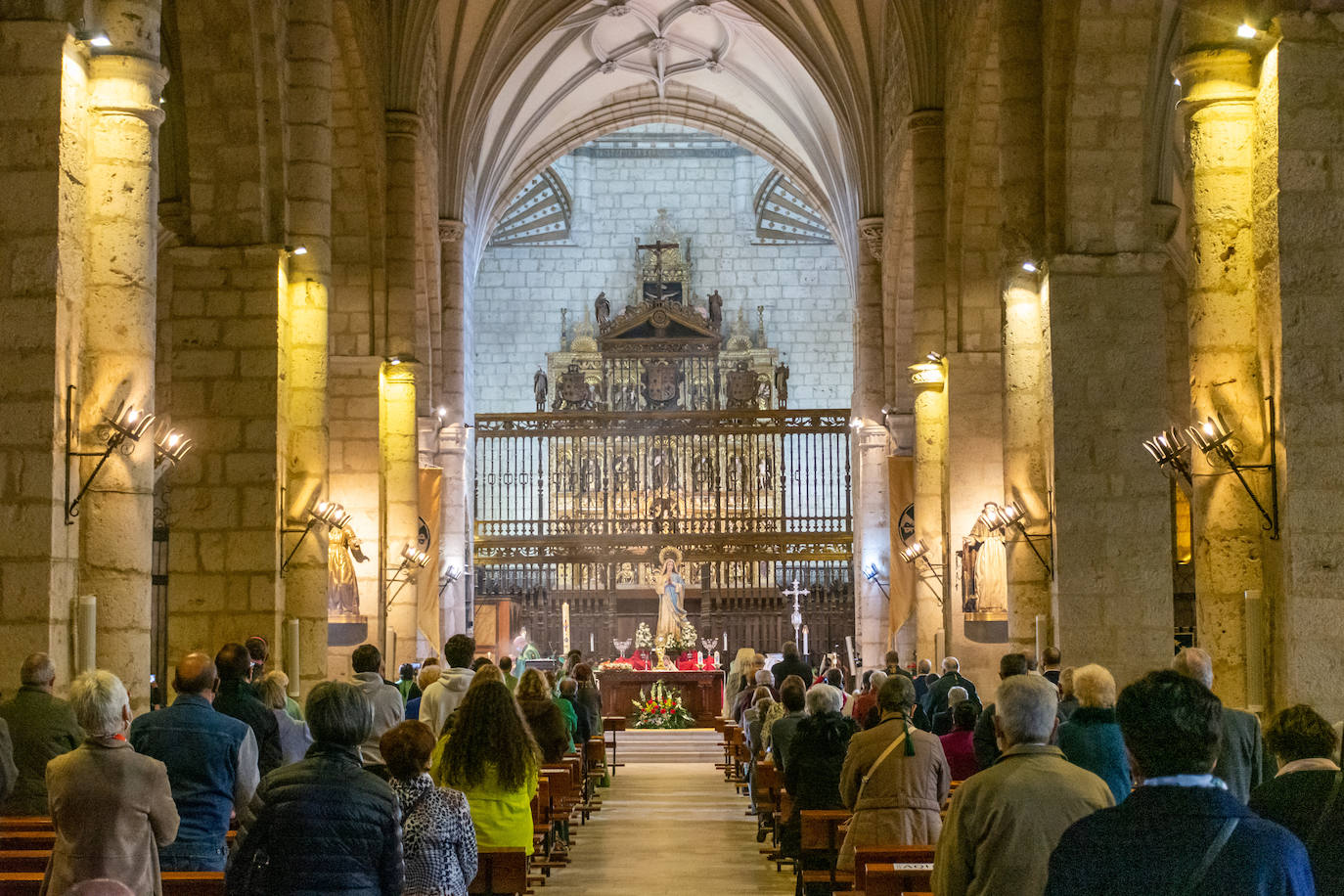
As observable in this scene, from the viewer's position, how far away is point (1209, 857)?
2877mm

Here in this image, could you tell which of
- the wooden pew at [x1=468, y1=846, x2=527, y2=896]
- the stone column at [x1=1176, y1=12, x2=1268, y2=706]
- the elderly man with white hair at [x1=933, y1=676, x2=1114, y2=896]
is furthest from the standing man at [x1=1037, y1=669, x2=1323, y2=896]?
the stone column at [x1=1176, y1=12, x2=1268, y2=706]

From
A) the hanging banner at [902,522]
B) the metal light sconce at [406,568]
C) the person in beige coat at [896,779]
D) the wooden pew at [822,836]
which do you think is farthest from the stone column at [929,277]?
the person in beige coat at [896,779]

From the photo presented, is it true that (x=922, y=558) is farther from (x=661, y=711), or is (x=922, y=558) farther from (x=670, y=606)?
(x=670, y=606)

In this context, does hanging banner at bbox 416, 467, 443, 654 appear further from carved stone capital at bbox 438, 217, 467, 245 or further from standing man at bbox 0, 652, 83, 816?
standing man at bbox 0, 652, 83, 816

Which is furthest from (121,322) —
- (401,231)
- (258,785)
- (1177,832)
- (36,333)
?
(401,231)

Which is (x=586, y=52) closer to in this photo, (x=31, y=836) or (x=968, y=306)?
(x=968, y=306)

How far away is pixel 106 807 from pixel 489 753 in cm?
178

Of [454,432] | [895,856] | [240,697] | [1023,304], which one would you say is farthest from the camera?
[454,432]

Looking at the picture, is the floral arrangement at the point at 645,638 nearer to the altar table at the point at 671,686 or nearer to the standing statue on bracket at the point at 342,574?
the altar table at the point at 671,686

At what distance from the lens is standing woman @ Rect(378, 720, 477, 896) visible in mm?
5113

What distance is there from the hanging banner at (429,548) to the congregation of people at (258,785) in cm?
1259

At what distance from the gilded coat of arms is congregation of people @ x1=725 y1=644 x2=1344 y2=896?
980 inches

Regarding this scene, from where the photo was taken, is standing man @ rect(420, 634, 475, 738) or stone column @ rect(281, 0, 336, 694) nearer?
standing man @ rect(420, 634, 475, 738)

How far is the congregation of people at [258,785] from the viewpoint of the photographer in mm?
4297
